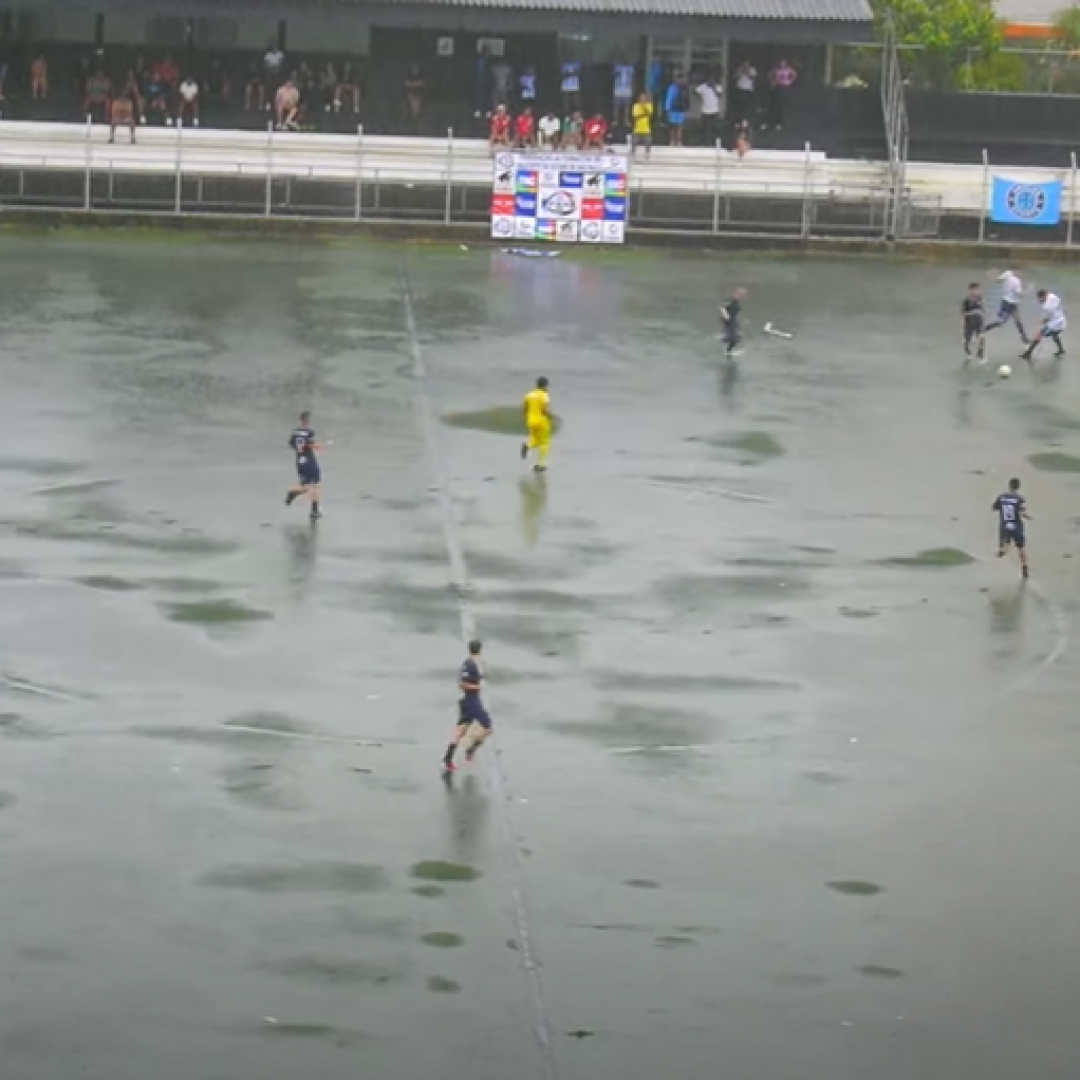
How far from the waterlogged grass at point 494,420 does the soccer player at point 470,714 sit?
14.6 meters

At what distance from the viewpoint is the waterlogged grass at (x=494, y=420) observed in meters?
41.3

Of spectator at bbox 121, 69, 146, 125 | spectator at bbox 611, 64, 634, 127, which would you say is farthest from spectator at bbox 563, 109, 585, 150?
spectator at bbox 121, 69, 146, 125

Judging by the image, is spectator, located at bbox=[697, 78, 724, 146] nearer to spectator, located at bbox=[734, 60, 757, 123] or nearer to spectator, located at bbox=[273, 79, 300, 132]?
spectator, located at bbox=[734, 60, 757, 123]

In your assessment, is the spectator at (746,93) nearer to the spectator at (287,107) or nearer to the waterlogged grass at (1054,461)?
the spectator at (287,107)

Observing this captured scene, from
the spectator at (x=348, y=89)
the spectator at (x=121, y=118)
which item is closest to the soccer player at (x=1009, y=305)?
the spectator at (x=348, y=89)

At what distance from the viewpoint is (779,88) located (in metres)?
63.9

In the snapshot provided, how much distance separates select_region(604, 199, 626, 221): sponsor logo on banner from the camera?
57.7 meters

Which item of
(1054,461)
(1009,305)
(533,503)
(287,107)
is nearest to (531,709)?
(533,503)

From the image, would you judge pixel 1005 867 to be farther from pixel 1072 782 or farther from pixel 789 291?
pixel 789 291

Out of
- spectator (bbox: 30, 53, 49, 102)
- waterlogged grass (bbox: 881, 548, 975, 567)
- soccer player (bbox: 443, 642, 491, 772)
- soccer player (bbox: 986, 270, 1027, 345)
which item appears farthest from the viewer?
spectator (bbox: 30, 53, 49, 102)

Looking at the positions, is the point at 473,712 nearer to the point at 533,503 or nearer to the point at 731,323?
the point at 533,503

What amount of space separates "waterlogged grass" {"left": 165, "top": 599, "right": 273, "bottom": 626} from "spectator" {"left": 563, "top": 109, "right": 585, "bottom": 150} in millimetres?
30981

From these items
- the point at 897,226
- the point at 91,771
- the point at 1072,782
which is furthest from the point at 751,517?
the point at 897,226

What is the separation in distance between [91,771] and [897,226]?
35.1 metres
